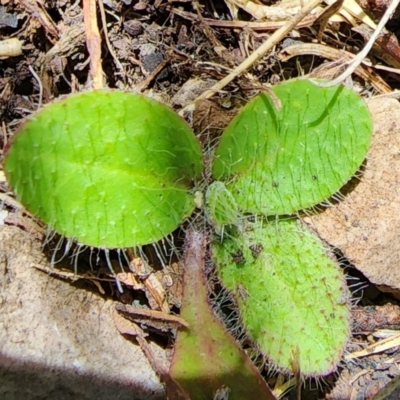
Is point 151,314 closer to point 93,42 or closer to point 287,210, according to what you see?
point 287,210

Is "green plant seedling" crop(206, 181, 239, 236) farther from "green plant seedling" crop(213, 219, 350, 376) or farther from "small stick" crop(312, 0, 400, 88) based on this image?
"small stick" crop(312, 0, 400, 88)

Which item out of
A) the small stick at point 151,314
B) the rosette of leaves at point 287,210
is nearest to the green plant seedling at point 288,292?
the rosette of leaves at point 287,210

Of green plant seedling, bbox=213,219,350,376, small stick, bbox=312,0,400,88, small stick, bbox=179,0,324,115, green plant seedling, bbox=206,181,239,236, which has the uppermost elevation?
small stick, bbox=312,0,400,88

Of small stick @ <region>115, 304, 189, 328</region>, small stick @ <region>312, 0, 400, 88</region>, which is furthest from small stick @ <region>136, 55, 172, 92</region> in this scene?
small stick @ <region>115, 304, 189, 328</region>

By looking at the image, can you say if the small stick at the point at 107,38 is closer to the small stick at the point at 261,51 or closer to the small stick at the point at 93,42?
the small stick at the point at 93,42

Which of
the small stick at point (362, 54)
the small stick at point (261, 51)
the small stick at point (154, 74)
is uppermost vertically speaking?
the small stick at point (362, 54)

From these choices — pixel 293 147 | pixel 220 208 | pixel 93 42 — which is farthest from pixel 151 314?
pixel 93 42
